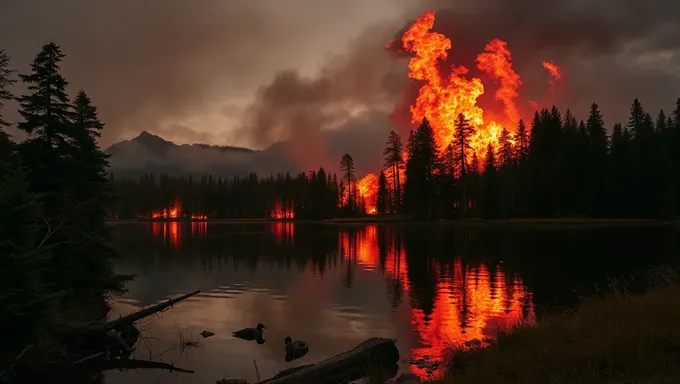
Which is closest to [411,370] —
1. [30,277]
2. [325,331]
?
[325,331]

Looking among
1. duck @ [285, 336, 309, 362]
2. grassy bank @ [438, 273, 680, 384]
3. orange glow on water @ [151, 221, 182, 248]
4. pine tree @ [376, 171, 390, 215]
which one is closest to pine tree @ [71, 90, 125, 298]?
duck @ [285, 336, 309, 362]

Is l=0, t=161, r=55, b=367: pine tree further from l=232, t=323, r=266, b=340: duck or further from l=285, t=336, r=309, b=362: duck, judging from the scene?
l=285, t=336, r=309, b=362: duck

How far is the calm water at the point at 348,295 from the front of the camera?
17.2m

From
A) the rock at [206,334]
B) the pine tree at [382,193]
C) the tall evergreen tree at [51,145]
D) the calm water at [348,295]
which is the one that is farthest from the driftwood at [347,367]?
the pine tree at [382,193]

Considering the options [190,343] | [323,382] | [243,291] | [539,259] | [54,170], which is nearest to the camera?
[323,382]

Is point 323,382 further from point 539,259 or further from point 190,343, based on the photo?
point 539,259

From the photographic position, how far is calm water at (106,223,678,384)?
17156mm

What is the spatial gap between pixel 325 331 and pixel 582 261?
84.5ft

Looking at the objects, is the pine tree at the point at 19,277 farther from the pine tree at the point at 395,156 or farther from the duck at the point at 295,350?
the pine tree at the point at 395,156

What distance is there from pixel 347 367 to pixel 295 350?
453 cm

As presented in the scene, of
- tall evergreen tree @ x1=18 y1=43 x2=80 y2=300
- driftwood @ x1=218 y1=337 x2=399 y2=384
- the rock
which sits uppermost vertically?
tall evergreen tree @ x1=18 y1=43 x2=80 y2=300

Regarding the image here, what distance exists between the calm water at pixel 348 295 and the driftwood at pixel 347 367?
926mm

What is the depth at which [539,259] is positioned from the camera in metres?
39.3

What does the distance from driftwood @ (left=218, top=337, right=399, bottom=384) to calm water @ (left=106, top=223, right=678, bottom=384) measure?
926 mm
